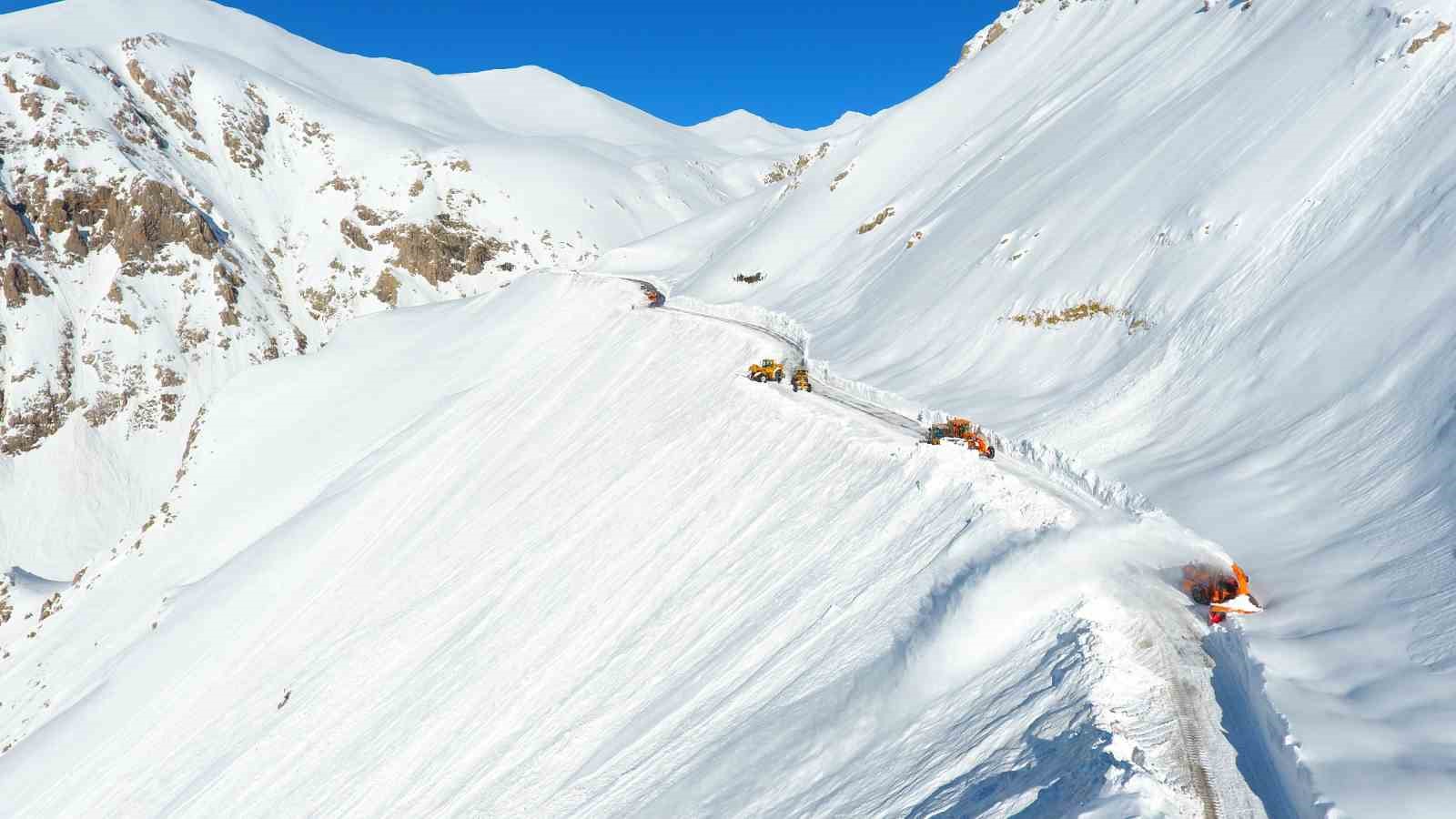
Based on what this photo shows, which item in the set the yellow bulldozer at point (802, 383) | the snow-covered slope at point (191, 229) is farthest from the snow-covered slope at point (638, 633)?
the snow-covered slope at point (191, 229)

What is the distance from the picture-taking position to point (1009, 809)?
10016 mm

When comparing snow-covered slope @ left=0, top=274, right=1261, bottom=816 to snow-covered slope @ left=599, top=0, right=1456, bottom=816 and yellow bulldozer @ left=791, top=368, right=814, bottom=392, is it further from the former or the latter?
snow-covered slope @ left=599, top=0, right=1456, bottom=816

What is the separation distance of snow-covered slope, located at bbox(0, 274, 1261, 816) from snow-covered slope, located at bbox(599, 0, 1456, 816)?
1.72 meters

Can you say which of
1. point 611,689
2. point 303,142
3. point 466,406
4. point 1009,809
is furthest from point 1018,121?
point 303,142

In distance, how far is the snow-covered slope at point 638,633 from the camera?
39.5 ft

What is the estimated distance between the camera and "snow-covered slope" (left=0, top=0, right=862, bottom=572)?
115250 mm

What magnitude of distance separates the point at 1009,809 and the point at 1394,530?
7540 millimetres

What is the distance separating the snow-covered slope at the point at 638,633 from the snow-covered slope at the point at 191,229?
66445 mm

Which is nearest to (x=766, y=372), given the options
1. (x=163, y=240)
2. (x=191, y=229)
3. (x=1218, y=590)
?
(x=1218, y=590)

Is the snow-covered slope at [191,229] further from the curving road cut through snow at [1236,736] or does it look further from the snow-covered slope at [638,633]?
the curving road cut through snow at [1236,736]

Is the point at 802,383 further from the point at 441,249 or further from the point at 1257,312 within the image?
the point at 441,249

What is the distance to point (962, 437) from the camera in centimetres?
2148

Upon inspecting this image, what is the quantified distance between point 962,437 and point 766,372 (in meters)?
11.6

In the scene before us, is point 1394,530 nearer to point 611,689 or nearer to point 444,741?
point 611,689
